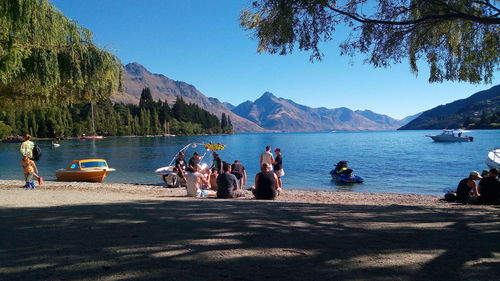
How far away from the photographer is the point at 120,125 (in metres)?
150

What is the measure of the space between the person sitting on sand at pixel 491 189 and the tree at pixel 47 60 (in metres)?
12.2

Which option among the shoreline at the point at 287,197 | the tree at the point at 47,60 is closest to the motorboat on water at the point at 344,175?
the shoreline at the point at 287,197

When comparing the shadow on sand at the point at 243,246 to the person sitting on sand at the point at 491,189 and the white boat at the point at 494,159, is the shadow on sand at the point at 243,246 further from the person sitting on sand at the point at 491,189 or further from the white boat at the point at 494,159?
the white boat at the point at 494,159

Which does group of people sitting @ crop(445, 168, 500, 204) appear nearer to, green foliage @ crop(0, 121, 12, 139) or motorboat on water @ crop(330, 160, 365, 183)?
motorboat on water @ crop(330, 160, 365, 183)

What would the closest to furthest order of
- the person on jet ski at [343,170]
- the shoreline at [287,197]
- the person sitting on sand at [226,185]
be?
1. the shoreline at [287,197]
2. the person sitting on sand at [226,185]
3. the person on jet ski at [343,170]

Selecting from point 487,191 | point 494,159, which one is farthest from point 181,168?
point 494,159

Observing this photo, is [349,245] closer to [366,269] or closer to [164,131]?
[366,269]

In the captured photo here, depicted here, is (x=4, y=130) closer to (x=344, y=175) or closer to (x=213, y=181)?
(x=344, y=175)

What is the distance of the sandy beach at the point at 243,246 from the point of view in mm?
3834

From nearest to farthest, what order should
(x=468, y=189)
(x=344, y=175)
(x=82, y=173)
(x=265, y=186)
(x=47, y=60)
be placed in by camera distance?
(x=47, y=60) < (x=265, y=186) < (x=468, y=189) < (x=82, y=173) < (x=344, y=175)

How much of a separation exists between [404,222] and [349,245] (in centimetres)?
228

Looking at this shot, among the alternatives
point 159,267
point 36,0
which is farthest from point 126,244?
point 36,0

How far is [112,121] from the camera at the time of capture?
14562cm

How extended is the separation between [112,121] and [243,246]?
152642mm
